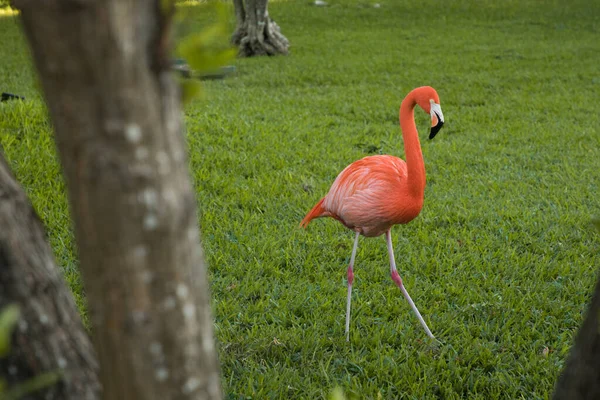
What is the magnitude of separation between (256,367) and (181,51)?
2507mm

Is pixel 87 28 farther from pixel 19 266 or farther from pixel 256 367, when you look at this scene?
pixel 256 367

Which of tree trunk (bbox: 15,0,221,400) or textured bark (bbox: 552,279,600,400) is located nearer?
tree trunk (bbox: 15,0,221,400)

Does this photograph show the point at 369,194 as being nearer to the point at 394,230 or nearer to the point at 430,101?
the point at 430,101

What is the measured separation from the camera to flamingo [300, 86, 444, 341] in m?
3.46

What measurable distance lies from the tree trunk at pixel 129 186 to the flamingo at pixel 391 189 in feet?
8.38

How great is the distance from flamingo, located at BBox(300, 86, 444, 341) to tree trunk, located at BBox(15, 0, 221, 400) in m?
2.56

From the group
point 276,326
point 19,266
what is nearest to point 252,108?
point 276,326

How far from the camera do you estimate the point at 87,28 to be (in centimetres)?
80

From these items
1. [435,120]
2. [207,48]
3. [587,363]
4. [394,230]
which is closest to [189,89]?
[207,48]

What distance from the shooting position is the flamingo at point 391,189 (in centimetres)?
346

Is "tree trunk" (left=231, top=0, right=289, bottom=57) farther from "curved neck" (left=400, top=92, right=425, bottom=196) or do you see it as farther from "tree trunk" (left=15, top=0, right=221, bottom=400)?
"tree trunk" (left=15, top=0, right=221, bottom=400)

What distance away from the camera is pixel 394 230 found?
4.90 meters

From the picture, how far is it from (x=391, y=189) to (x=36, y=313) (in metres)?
2.59

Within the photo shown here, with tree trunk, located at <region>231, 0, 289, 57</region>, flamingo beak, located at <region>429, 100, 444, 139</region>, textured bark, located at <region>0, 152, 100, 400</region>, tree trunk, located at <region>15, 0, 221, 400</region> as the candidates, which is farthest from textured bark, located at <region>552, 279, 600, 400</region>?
tree trunk, located at <region>231, 0, 289, 57</region>
